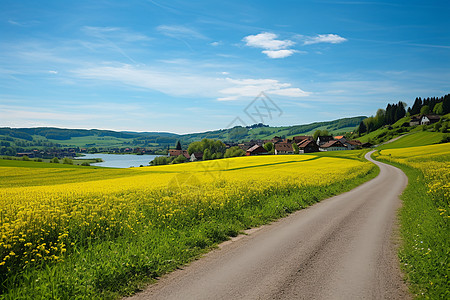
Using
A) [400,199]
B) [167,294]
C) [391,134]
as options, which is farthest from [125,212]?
[391,134]

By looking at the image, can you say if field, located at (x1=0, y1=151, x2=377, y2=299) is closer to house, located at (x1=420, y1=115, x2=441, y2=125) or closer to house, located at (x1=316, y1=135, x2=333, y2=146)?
house, located at (x1=316, y1=135, x2=333, y2=146)

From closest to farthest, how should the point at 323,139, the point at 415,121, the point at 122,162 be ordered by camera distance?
the point at 122,162
the point at 415,121
the point at 323,139

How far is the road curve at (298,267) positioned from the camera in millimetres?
5828

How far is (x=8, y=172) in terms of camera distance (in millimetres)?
38438

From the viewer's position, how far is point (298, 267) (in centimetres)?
707

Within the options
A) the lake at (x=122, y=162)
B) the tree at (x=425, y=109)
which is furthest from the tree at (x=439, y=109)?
the lake at (x=122, y=162)

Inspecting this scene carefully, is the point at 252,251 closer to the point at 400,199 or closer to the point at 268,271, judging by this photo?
the point at 268,271

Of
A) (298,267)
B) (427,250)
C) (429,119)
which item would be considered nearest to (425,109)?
(429,119)

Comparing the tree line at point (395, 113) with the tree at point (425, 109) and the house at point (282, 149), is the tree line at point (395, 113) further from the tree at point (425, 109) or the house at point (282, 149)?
the house at point (282, 149)

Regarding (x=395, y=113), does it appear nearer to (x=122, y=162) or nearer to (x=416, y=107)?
(x=416, y=107)

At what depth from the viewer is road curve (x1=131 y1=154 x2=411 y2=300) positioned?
583cm

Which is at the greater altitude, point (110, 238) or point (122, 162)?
point (110, 238)

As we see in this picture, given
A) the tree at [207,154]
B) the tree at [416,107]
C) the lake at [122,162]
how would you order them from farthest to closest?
the tree at [416,107]
the tree at [207,154]
the lake at [122,162]

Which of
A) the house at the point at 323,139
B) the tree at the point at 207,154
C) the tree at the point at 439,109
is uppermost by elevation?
the tree at the point at 439,109
